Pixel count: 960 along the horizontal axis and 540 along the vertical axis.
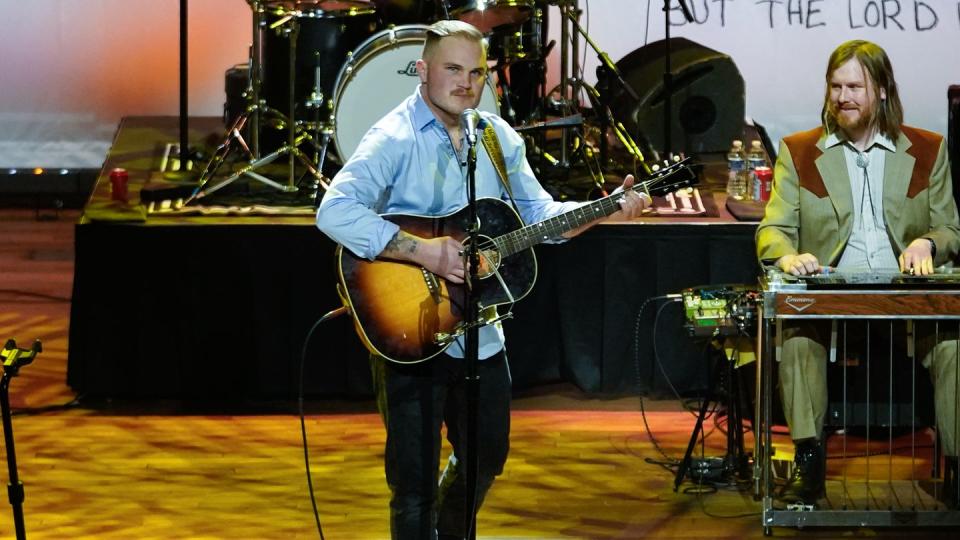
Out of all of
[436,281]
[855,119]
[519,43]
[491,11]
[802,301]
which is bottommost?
[802,301]

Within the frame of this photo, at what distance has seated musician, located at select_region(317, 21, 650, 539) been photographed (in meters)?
4.78

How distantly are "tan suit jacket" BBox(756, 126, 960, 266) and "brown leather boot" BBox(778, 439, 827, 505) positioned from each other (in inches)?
27.9

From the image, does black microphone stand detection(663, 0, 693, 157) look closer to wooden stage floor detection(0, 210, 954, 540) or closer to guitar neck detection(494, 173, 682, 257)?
wooden stage floor detection(0, 210, 954, 540)

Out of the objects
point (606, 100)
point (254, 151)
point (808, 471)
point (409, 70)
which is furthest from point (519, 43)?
point (808, 471)

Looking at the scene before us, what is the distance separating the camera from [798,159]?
20.4 feet

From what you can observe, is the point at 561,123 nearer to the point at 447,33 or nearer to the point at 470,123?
the point at 447,33

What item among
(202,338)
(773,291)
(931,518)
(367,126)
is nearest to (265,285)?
(202,338)

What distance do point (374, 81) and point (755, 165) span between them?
6.73ft

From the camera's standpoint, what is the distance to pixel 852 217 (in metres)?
6.17

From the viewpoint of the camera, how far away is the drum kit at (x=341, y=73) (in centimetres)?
826

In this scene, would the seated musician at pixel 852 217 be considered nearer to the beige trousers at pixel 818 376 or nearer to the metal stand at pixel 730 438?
the beige trousers at pixel 818 376

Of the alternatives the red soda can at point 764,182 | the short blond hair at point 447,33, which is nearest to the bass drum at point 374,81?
the red soda can at point 764,182

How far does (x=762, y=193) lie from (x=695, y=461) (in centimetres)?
207

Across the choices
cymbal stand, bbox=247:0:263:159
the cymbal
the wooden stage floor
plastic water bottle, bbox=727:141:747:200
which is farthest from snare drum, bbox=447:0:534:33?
the wooden stage floor
